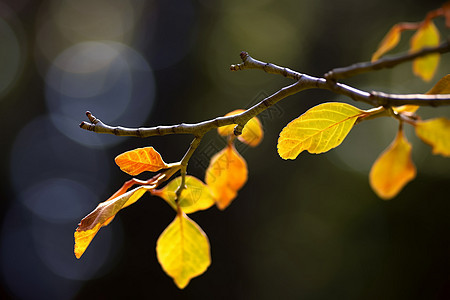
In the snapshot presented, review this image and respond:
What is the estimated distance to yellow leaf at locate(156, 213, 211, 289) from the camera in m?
0.37

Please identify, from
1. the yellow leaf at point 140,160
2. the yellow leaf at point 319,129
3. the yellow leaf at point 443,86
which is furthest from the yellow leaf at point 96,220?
the yellow leaf at point 443,86

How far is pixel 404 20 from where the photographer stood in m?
2.22

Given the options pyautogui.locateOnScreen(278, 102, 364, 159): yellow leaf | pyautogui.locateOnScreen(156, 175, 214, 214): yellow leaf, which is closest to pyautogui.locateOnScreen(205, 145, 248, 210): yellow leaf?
pyautogui.locateOnScreen(156, 175, 214, 214): yellow leaf

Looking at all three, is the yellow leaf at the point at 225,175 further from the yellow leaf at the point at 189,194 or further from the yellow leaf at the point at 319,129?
the yellow leaf at the point at 319,129

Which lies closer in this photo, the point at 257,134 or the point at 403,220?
the point at 257,134

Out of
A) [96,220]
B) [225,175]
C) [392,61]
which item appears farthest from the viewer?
[225,175]

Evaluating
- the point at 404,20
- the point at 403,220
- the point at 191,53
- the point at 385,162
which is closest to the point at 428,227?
the point at 403,220

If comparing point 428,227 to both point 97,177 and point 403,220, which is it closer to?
point 403,220

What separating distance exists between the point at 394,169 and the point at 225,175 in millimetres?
170

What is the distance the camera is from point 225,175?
42cm

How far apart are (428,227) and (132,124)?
6.07 feet

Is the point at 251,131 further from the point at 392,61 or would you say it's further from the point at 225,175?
the point at 392,61

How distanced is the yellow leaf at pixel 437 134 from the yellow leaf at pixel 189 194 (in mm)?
211

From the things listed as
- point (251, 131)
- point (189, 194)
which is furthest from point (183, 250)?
point (251, 131)
